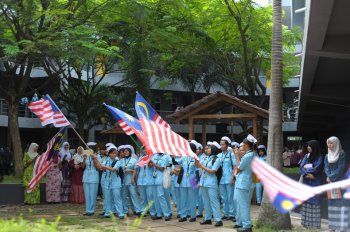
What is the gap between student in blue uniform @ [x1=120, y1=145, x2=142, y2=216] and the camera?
420 inches

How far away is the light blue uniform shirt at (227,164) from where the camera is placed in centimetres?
948

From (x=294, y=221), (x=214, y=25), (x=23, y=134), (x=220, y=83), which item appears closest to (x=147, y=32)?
(x=214, y=25)

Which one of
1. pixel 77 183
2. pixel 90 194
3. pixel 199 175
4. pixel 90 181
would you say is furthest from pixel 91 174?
pixel 77 183

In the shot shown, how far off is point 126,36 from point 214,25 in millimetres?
3460

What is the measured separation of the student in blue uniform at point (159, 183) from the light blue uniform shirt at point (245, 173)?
2.31m

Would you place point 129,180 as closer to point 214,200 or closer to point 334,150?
point 214,200

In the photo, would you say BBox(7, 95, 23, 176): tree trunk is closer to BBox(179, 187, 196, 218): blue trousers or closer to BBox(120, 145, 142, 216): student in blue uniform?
BBox(120, 145, 142, 216): student in blue uniform

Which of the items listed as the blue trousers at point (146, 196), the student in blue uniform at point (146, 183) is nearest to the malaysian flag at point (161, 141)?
the student in blue uniform at point (146, 183)

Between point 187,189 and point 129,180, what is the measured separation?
1.43 meters

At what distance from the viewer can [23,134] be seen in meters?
32.3

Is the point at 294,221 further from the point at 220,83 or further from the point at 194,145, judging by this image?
the point at 220,83

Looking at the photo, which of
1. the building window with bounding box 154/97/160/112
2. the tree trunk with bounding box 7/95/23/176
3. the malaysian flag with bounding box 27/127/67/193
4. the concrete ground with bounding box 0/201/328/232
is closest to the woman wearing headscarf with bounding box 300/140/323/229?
the concrete ground with bounding box 0/201/328/232

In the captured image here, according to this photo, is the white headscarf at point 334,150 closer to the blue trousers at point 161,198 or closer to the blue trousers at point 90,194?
the blue trousers at point 161,198

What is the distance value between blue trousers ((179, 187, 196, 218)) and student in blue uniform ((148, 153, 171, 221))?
0.34 m
